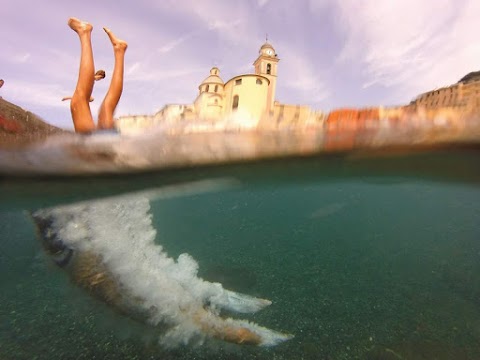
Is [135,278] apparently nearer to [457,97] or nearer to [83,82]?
[83,82]

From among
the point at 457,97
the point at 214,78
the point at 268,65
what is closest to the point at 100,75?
the point at 457,97

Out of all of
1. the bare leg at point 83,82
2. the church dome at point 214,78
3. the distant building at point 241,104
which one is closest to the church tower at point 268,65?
the distant building at point 241,104

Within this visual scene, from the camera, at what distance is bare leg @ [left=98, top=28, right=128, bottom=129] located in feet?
11.4

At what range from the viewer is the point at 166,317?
8.75 ft

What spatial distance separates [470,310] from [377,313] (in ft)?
3.60

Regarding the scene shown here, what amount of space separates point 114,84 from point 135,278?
2.61 metres

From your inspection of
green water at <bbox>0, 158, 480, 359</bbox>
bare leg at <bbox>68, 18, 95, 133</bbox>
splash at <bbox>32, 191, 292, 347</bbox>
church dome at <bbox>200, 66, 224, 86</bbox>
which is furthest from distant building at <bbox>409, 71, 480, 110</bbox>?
church dome at <bbox>200, 66, 224, 86</bbox>

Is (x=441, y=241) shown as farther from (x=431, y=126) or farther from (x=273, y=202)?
(x=431, y=126)

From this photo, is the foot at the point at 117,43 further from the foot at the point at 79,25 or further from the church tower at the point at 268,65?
the church tower at the point at 268,65

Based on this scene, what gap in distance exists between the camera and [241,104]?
2106 cm

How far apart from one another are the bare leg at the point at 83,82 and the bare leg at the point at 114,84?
487 mm

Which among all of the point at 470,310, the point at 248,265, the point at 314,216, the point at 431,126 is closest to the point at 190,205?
the point at 248,265

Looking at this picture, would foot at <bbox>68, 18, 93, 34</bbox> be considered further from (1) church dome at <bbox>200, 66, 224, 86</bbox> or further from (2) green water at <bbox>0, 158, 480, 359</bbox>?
(1) church dome at <bbox>200, 66, 224, 86</bbox>

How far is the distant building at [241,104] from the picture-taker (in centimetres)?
203
